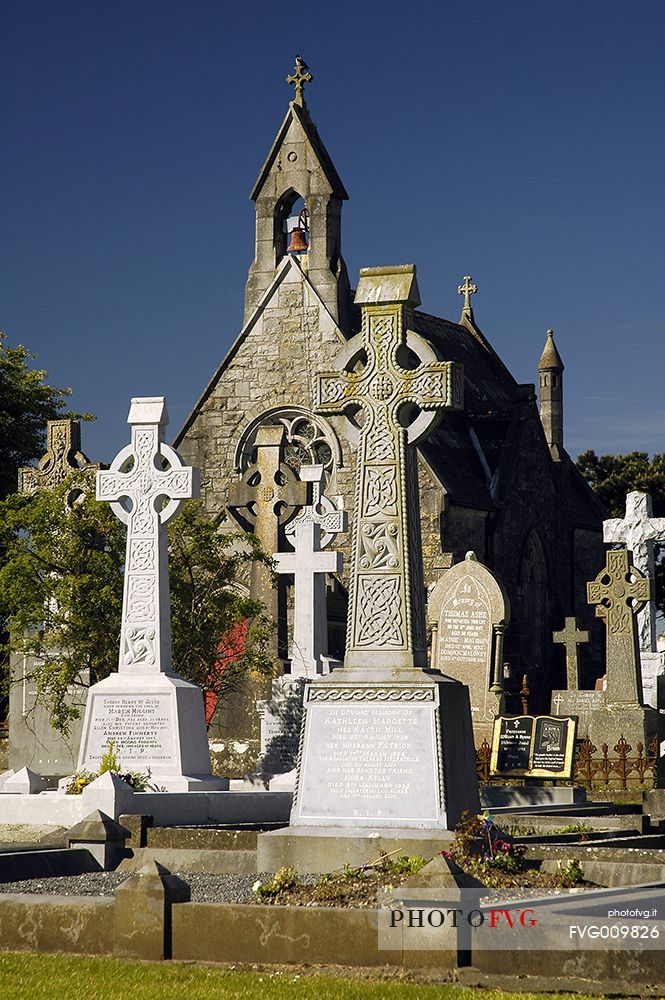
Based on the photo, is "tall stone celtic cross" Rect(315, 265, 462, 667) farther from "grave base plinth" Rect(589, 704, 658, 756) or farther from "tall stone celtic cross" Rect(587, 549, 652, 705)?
"tall stone celtic cross" Rect(587, 549, 652, 705)

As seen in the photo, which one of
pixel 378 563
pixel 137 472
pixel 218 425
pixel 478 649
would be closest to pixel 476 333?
pixel 218 425

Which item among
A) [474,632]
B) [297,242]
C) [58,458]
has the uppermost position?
[297,242]

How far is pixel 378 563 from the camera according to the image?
12430 mm

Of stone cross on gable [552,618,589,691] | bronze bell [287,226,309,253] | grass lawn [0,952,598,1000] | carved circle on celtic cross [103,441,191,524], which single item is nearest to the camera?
grass lawn [0,952,598,1000]

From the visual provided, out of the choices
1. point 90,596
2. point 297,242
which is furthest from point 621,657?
point 297,242

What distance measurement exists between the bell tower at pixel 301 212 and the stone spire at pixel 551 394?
10179 mm

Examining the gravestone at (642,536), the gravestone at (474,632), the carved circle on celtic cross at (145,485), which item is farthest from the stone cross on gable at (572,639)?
the carved circle on celtic cross at (145,485)

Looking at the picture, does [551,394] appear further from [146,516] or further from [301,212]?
[146,516]

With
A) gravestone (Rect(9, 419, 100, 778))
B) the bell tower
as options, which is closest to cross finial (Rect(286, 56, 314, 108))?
the bell tower

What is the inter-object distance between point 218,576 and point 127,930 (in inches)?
597

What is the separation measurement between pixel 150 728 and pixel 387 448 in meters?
5.20

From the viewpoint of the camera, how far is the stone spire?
4494 centimetres

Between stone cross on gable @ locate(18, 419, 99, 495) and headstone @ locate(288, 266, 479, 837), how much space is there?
47.5 feet

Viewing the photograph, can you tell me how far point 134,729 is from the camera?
1630 centimetres
